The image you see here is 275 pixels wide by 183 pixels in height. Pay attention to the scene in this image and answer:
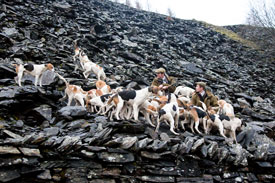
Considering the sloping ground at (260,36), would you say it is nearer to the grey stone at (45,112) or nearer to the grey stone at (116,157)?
the grey stone at (116,157)

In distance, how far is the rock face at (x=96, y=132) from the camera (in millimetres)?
4551

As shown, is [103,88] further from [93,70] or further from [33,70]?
[93,70]

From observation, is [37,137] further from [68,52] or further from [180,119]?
[68,52]

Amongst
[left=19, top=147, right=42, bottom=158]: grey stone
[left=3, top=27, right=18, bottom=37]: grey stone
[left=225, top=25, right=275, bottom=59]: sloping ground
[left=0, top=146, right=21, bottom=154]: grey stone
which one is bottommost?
[left=19, top=147, right=42, bottom=158]: grey stone

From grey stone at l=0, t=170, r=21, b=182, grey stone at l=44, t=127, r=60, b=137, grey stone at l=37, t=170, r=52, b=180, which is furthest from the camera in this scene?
grey stone at l=44, t=127, r=60, b=137

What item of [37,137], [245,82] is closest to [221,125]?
[37,137]

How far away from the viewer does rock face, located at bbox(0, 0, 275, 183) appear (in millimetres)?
4551

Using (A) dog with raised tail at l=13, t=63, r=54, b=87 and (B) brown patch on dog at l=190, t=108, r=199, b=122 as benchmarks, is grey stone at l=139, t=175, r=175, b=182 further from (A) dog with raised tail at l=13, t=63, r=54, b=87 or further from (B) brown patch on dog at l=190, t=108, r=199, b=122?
(A) dog with raised tail at l=13, t=63, r=54, b=87

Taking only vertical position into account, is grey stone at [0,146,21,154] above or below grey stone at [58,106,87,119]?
below

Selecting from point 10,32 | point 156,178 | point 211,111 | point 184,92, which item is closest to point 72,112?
point 156,178

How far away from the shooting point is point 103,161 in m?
4.80

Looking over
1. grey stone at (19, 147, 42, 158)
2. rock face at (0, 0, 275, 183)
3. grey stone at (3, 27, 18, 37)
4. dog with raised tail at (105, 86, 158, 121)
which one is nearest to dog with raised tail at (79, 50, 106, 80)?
rock face at (0, 0, 275, 183)

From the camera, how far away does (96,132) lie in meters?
5.34

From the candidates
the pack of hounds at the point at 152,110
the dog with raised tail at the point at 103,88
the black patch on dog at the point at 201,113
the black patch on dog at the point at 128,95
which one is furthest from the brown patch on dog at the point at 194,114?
the dog with raised tail at the point at 103,88
